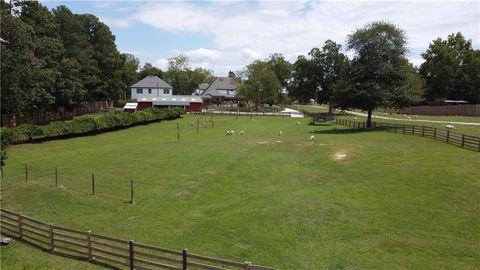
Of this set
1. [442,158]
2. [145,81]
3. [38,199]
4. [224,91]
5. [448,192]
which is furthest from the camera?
[224,91]

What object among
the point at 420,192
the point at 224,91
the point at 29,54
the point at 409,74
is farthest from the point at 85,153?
the point at 224,91

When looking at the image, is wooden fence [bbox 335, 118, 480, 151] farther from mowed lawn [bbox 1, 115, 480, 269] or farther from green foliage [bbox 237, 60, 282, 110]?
green foliage [bbox 237, 60, 282, 110]

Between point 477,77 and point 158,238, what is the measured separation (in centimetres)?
8934

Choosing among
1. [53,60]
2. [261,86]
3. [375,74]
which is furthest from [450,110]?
[53,60]

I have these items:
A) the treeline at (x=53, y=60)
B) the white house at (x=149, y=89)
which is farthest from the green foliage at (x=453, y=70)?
the treeline at (x=53, y=60)

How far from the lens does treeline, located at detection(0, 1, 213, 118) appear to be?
50656mm

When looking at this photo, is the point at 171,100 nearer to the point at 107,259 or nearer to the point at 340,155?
the point at 340,155

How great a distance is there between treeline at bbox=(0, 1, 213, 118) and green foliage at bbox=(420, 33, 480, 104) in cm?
7152

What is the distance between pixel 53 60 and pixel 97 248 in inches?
2350

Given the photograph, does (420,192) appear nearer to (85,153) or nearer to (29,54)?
(85,153)

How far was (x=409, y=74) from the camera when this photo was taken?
170 ft

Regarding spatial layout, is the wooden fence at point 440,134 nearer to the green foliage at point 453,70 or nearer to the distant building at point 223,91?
the green foliage at point 453,70

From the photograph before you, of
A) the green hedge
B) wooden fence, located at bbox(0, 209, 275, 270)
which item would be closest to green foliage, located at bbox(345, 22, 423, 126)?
the green hedge

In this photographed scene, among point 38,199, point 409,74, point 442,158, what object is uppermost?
point 409,74
